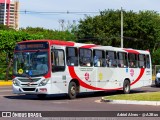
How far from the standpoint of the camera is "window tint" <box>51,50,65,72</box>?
21062 mm

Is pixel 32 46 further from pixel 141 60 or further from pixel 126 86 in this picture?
pixel 141 60

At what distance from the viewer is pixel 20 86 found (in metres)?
21.4

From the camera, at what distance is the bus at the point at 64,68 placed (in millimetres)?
20984

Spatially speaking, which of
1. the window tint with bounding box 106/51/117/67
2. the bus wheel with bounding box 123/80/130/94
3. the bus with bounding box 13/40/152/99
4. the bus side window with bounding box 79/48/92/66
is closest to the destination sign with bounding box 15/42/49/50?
the bus with bounding box 13/40/152/99

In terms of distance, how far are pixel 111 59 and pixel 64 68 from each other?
5156 mm

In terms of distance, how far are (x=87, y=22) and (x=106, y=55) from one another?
41.5 m

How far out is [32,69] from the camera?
2111 centimetres

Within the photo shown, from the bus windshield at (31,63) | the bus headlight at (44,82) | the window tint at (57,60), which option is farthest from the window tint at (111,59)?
the bus headlight at (44,82)

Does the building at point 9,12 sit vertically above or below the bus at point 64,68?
above

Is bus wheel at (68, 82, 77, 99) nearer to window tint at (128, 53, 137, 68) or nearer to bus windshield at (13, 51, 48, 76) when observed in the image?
bus windshield at (13, 51, 48, 76)

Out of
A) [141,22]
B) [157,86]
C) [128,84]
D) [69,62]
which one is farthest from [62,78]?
[141,22]

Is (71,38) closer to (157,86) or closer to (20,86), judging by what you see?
(157,86)

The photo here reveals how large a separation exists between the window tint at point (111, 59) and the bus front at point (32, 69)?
5664 millimetres

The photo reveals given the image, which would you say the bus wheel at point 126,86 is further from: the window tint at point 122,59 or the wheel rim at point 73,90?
the wheel rim at point 73,90
